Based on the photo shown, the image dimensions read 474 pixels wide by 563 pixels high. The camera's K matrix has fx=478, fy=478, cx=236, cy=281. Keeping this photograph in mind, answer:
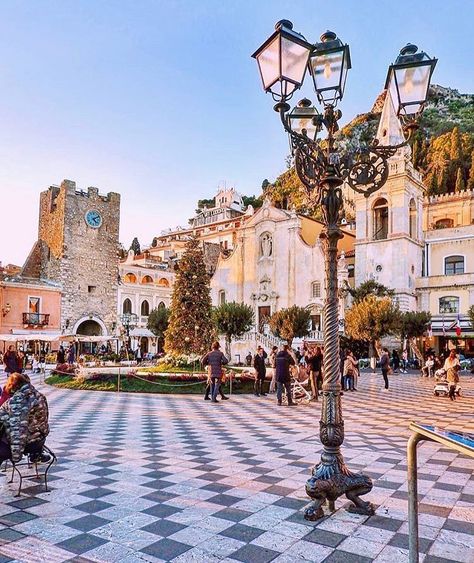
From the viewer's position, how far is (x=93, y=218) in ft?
144

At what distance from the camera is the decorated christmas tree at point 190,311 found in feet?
70.6

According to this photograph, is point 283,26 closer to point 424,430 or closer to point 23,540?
point 424,430

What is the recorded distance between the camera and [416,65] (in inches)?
209

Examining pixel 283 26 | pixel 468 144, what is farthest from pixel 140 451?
pixel 468 144

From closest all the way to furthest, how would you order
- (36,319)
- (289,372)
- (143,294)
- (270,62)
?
(270,62) < (289,372) < (36,319) < (143,294)

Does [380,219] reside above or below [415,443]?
above

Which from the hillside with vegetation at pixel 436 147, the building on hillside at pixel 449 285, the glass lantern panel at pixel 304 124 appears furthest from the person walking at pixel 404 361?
the glass lantern panel at pixel 304 124

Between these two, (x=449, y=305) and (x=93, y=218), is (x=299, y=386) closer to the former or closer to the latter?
(x=449, y=305)

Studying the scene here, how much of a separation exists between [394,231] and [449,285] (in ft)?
19.2

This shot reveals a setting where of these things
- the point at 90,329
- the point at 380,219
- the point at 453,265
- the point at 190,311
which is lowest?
the point at 90,329

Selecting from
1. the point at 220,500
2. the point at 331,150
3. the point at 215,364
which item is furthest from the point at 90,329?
the point at 331,150

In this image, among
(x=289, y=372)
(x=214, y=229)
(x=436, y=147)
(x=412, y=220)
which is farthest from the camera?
(x=214, y=229)

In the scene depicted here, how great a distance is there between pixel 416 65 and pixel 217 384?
1084cm

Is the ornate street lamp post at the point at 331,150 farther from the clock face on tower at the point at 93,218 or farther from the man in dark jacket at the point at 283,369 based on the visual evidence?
the clock face on tower at the point at 93,218
